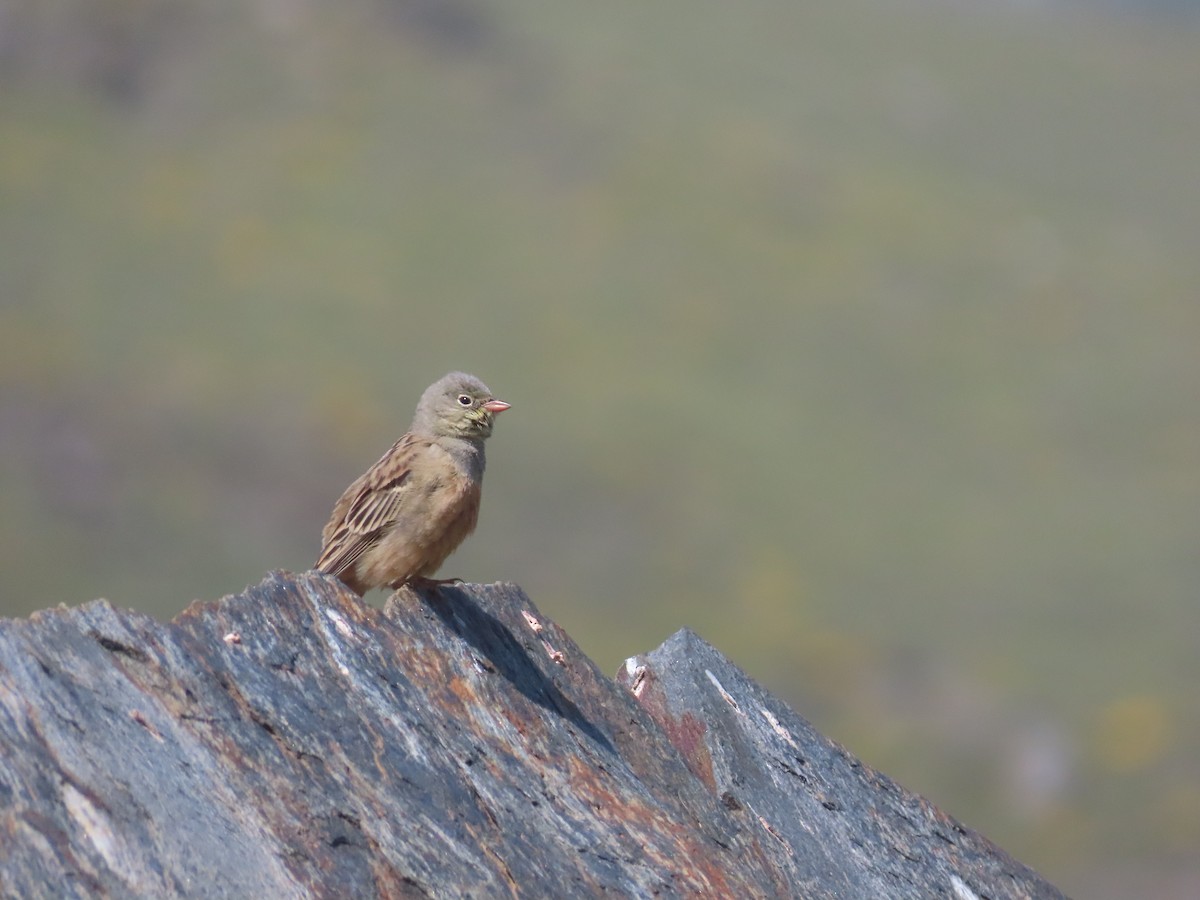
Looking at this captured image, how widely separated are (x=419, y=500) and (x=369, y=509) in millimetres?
428

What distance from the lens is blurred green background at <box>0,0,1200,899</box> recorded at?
51062 mm

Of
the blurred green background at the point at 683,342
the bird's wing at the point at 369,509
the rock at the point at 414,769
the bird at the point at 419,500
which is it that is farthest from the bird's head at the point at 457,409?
the blurred green background at the point at 683,342

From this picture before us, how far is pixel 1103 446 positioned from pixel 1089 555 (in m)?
7.80

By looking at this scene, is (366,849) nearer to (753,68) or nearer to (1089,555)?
(1089,555)

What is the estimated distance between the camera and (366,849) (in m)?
9.70

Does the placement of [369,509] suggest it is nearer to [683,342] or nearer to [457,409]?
[457,409]

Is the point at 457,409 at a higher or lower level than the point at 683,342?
lower

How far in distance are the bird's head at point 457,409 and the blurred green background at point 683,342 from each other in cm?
3417

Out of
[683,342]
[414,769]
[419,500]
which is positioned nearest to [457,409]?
[419,500]

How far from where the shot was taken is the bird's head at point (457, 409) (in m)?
14.0

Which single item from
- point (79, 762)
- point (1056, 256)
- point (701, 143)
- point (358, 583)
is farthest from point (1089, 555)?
point (79, 762)

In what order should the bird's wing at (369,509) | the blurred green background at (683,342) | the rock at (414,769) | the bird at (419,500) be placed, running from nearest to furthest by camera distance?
the rock at (414,769) → the bird at (419,500) → the bird's wing at (369,509) → the blurred green background at (683,342)

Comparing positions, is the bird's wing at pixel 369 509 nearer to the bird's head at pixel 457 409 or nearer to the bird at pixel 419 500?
the bird at pixel 419 500

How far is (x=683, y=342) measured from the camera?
67.8m
